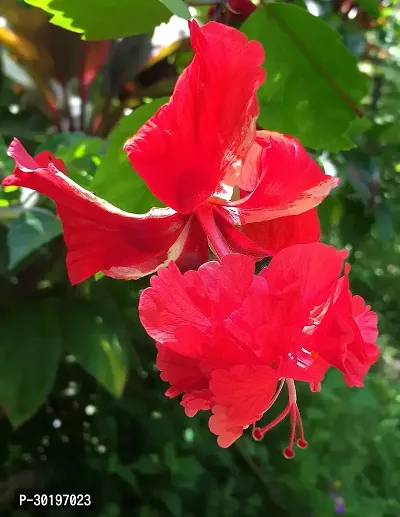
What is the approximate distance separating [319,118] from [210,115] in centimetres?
18

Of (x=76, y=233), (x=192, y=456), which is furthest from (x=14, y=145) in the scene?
(x=192, y=456)

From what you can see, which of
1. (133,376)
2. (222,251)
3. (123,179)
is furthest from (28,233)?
(133,376)

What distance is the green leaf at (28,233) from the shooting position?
0.49 m

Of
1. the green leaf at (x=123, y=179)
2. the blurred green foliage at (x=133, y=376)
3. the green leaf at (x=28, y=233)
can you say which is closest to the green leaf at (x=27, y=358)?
the blurred green foliage at (x=133, y=376)

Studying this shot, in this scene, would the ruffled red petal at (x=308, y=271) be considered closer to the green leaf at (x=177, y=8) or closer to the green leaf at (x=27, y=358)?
the green leaf at (x=177, y=8)

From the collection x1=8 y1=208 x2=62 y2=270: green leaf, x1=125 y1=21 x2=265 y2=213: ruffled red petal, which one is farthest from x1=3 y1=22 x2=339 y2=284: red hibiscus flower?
x1=8 y1=208 x2=62 y2=270: green leaf

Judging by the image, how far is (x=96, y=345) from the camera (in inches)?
29.8

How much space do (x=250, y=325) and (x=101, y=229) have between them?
75 mm

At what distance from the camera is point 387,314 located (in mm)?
1422

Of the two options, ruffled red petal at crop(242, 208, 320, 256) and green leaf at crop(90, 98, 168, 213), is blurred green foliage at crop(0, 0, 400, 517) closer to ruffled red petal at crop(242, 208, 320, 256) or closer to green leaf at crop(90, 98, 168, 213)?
green leaf at crop(90, 98, 168, 213)

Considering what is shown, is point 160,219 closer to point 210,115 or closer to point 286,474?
point 210,115

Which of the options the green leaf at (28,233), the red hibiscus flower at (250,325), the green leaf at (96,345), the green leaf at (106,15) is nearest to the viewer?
the red hibiscus flower at (250,325)

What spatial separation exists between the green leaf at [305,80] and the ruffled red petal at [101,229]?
0.50 feet

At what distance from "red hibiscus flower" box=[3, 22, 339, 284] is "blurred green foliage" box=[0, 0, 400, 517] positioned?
327 millimetres
